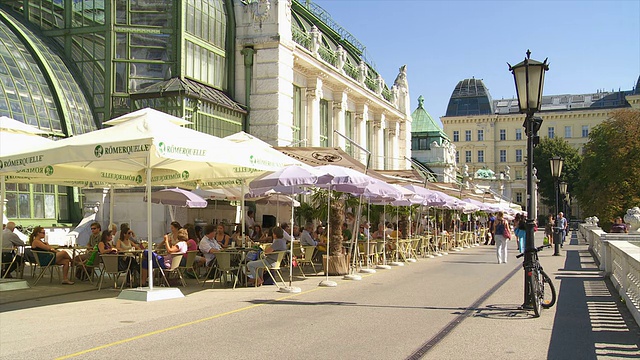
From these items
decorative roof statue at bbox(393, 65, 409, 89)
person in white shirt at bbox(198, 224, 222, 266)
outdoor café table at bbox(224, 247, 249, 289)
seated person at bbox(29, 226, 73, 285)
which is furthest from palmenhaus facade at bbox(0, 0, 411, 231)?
decorative roof statue at bbox(393, 65, 409, 89)

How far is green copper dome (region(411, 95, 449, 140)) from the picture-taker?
67.0 m

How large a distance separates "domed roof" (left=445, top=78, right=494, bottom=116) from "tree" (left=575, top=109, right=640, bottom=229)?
6708 cm

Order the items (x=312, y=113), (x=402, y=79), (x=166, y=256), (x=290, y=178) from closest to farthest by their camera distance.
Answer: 1. (x=166, y=256)
2. (x=290, y=178)
3. (x=312, y=113)
4. (x=402, y=79)

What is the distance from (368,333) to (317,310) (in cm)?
227

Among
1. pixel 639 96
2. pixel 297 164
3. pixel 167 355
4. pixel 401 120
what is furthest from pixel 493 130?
pixel 167 355

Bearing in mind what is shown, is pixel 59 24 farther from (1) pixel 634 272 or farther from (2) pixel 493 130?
(2) pixel 493 130

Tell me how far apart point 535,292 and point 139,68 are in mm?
19391

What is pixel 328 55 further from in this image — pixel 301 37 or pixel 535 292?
pixel 535 292

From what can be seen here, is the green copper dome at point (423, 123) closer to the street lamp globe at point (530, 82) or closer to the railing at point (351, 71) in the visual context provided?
the railing at point (351, 71)

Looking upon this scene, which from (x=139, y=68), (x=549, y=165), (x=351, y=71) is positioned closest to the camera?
(x=139, y=68)

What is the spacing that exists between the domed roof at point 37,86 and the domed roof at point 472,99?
95913 mm

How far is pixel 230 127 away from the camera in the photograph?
28.0 m

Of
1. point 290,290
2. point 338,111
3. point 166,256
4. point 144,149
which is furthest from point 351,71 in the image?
point 144,149

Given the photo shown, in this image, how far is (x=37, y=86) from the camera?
78.6ft
